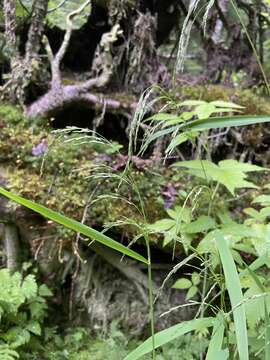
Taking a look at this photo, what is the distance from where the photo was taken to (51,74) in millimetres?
3650

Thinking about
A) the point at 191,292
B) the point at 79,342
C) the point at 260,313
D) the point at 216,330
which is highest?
the point at 216,330

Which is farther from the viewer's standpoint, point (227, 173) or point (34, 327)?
point (34, 327)

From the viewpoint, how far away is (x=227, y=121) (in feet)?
3.30

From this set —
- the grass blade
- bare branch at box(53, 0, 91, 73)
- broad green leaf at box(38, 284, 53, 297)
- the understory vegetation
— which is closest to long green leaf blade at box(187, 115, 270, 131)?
the grass blade

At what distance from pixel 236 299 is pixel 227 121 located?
406mm

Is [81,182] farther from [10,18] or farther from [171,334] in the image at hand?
[171,334]

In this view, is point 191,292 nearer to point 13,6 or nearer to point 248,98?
point 248,98

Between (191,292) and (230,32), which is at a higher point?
(230,32)

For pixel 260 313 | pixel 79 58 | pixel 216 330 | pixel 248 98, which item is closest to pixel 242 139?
pixel 248 98

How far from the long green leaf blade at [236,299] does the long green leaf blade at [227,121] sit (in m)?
0.27

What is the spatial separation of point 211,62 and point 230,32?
0.37 metres

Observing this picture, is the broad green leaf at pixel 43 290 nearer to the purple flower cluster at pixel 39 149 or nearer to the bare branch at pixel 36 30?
the purple flower cluster at pixel 39 149

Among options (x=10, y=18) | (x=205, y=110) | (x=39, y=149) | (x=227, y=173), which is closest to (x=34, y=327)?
(x=39, y=149)

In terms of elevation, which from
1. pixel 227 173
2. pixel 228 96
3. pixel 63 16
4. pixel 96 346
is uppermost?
pixel 63 16
